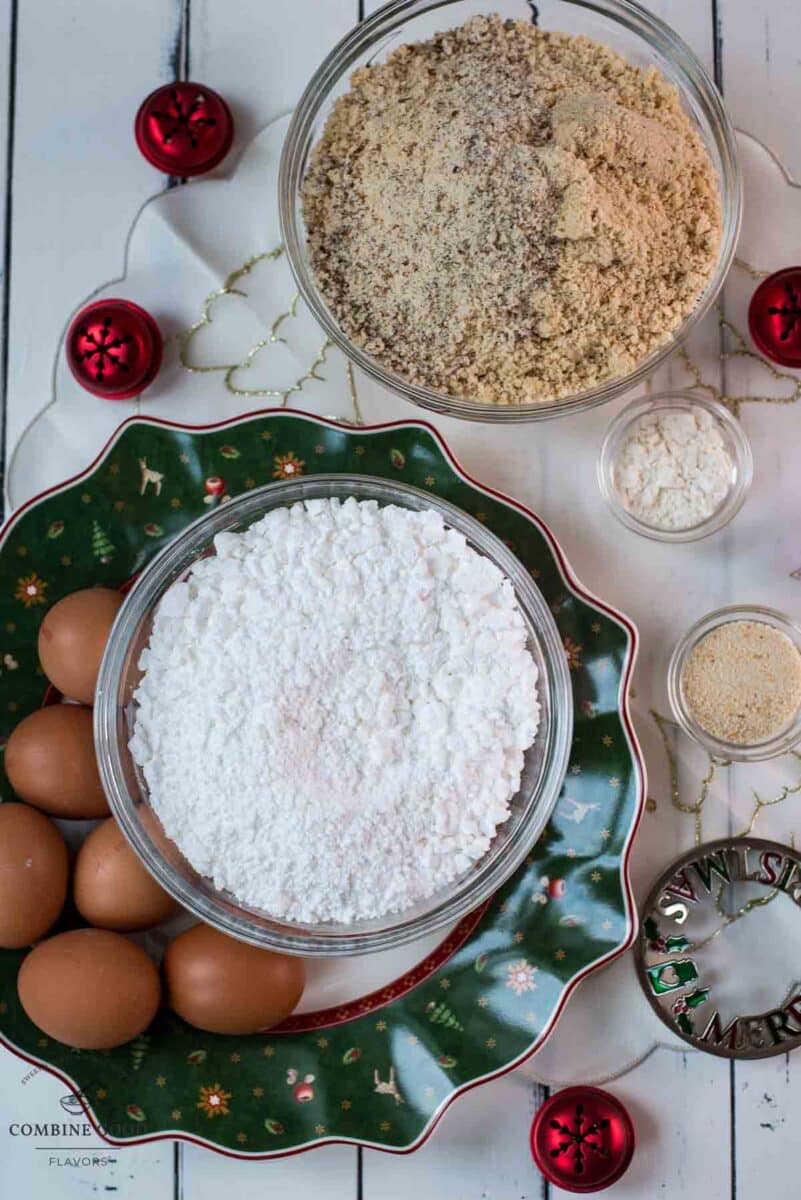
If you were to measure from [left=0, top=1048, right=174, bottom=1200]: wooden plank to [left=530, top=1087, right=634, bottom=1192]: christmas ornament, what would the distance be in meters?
0.43

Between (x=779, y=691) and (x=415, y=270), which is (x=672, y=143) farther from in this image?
(x=779, y=691)

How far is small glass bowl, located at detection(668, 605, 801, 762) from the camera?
47.1 inches

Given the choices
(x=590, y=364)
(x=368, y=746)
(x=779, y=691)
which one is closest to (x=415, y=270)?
(x=590, y=364)

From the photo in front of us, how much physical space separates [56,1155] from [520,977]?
0.58 m

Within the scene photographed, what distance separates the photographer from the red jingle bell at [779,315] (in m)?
1.21

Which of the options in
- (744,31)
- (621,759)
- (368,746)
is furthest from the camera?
(744,31)

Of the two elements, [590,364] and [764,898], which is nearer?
[590,364]

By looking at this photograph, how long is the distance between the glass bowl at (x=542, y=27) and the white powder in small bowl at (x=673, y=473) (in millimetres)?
83

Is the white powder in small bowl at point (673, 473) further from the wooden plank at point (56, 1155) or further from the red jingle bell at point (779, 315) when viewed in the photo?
the wooden plank at point (56, 1155)

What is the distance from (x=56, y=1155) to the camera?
4.15 ft

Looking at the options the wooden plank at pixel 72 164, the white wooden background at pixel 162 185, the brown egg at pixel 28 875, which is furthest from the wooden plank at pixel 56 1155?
the wooden plank at pixel 72 164

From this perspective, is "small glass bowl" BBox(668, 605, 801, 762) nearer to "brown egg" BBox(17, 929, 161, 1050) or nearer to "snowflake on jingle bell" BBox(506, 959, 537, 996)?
"snowflake on jingle bell" BBox(506, 959, 537, 996)

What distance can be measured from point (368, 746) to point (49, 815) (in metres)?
0.38

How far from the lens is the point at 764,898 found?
4.08 feet
